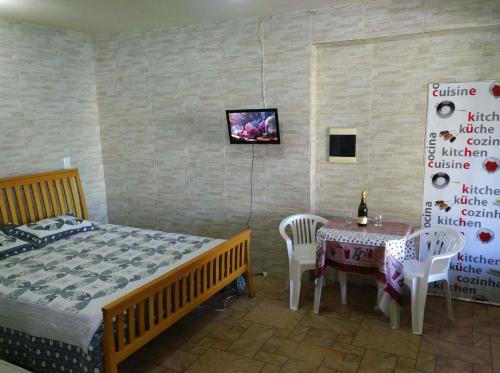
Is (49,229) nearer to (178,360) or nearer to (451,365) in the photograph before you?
(178,360)

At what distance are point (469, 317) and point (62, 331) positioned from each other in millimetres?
3097

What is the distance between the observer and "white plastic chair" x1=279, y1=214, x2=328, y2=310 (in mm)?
3590

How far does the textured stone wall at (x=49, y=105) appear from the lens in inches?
159

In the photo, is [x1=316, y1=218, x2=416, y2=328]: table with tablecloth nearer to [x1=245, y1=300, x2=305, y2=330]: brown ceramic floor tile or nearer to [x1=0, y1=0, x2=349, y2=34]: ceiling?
[x1=245, y1=300, x2=305, y2=330]: brown ceramic floor tile

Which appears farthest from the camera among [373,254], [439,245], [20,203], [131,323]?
[20,203]

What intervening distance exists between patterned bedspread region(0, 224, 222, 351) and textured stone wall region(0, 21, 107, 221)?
→ 3.33 ft

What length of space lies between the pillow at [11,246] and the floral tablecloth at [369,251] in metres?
2.56

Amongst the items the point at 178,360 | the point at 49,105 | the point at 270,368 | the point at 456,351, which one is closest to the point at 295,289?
the point at 270,368

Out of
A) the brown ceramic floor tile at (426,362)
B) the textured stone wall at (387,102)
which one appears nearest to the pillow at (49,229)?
the textured stone wall at (387,102)

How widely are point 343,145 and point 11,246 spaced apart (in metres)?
3.13

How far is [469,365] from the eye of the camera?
108 inches

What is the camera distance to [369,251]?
3.27 meters

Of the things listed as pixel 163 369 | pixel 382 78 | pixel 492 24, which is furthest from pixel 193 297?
pixel 492 24

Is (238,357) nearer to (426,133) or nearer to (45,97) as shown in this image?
(426,133)
